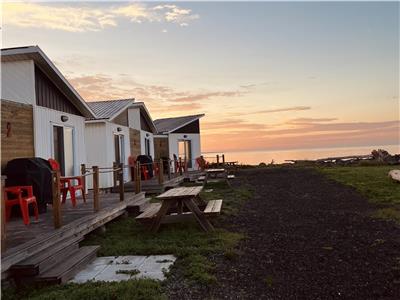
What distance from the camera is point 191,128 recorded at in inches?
1010

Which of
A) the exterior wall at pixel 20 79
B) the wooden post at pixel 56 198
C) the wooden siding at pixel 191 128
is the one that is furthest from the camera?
the wooden siding at pixel 191 128

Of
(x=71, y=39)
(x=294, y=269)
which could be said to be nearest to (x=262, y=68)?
(x=71, y=39)

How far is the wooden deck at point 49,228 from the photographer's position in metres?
4.93

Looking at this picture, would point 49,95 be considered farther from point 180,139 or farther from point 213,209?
point 180,139

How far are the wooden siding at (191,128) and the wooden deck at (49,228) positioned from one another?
15648 mm

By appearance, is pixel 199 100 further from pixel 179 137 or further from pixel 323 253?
pixel 323 253

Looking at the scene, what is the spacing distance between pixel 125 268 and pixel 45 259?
3.22ft

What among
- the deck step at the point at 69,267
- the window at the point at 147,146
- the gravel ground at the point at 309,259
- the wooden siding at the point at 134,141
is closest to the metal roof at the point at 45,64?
the deck step at the point at 69,267

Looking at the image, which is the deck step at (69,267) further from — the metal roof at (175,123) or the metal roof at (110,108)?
the metal roof at (175,123)

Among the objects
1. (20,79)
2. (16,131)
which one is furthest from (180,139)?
(16,131)

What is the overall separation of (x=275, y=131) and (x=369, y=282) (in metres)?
37.8

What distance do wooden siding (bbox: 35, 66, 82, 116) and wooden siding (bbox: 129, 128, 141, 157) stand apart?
20.8 ft

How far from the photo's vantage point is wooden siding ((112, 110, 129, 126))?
16.2 metres

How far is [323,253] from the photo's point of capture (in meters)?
5.95
